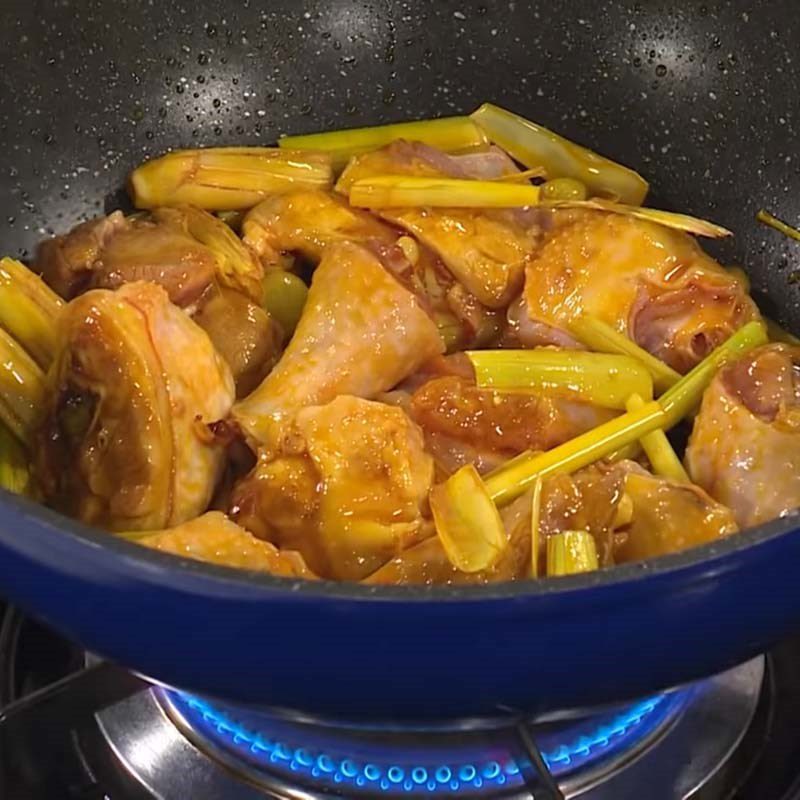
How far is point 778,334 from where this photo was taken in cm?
177

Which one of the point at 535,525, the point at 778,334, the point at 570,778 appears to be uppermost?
the point at 535,525

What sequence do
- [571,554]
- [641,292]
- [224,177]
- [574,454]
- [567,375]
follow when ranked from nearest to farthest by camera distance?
[571,554] < [574,454] < [567,375] < [641,292] < [224,177]

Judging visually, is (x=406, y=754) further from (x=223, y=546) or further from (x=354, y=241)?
(x=354, y=241)

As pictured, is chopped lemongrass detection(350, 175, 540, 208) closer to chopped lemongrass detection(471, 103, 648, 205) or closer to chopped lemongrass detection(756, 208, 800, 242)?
chopped lemongrass detection(471, 103, 648, 205)

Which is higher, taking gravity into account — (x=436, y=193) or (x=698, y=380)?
(x=436, y=193)

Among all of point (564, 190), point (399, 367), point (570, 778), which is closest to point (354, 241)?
point (399, 367)

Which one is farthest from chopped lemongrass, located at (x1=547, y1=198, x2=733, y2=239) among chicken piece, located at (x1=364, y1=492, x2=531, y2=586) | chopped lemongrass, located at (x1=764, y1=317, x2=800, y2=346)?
chicken piece, located at (x1=364, y1=492, x2=531, y2=586)

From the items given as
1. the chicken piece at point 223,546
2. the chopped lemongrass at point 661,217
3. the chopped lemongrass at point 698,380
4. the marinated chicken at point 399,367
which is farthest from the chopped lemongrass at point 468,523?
the chopped lemongrass at point 661,217

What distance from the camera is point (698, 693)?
4.35ft

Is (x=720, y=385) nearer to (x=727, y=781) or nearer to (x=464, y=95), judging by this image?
(x=727, y=781)

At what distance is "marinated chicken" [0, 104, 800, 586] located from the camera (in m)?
1.32

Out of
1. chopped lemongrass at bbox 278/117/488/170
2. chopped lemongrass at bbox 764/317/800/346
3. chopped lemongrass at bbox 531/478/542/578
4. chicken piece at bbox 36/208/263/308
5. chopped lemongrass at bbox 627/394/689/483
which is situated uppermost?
chopped lemongrass at bbox 278/117/488/170

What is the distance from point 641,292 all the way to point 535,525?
0.53m

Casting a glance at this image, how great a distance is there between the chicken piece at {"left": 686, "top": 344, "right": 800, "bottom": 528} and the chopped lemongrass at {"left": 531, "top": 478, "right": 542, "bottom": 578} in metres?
0.26
